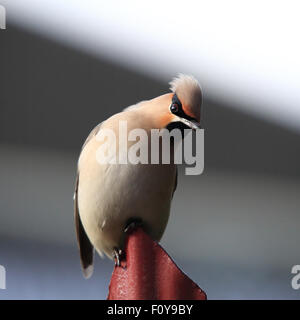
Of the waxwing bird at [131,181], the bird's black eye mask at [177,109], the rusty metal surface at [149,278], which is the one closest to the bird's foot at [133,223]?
the waxwing bird at [131,181]

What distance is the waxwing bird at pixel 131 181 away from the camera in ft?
3.23

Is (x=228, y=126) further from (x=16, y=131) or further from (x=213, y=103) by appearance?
(x=16, y=131)

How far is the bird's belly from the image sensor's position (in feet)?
3.22

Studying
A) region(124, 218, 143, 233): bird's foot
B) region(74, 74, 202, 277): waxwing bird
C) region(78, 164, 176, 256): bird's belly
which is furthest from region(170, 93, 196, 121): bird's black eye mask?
region(124, 218, 143, 233): bird's foot

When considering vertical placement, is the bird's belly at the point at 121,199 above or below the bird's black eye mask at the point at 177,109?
below

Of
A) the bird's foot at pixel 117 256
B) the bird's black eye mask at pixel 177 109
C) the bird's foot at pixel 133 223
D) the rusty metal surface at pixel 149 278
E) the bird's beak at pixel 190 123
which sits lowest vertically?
the rusty metal surface at pixel 149 278

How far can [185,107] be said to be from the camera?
1001 millimetres

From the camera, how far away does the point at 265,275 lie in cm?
132

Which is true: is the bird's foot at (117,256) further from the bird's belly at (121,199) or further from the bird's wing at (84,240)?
the bird's wing at (84,240)

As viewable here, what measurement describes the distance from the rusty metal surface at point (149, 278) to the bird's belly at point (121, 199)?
13 centimetres

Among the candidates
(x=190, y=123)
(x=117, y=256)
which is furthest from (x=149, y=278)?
(x=190, y=123)

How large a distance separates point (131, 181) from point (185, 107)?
0.60ft

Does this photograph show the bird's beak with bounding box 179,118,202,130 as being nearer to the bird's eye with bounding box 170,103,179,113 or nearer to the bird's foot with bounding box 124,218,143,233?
the bird's eye with bounding box 170,103,179,113

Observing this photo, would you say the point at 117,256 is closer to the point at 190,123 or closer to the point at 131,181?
the point at 131,181
